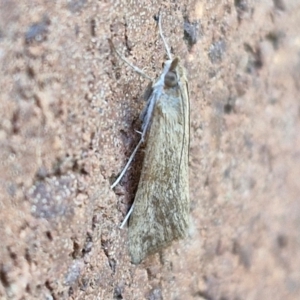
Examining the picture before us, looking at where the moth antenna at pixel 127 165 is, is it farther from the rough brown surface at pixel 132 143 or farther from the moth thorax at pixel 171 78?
the moth thorax at pixel 171 78

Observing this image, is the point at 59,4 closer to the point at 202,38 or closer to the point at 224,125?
the point at 202,38

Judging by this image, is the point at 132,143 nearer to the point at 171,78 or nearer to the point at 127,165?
the point at 127,165

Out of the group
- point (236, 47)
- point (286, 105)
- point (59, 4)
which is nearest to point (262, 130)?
point (286, 105)

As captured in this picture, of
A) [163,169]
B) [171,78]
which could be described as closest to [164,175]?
[163,169]

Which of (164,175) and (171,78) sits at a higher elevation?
(171,78)

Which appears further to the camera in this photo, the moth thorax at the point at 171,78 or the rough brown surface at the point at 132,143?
the moth thorax at the point at 171,78

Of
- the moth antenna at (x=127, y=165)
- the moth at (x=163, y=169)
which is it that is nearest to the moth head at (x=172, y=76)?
the moth at (x=163, y=169)

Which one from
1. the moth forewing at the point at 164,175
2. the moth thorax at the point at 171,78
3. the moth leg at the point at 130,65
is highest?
the moth leg at the point at 130,65
